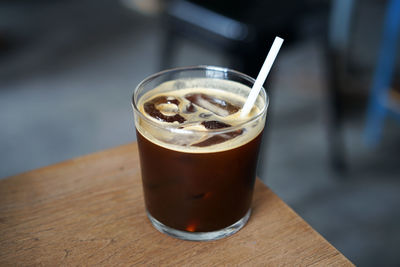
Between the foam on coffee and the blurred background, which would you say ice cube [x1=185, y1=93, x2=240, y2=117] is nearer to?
the foam on coffee

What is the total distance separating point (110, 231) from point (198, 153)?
0.17 meters

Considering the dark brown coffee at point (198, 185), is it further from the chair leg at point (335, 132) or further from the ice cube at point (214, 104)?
the chair leg at point (335, 132)

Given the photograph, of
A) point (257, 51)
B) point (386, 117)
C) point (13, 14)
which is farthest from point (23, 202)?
point (13, 14)

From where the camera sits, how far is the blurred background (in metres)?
1.42

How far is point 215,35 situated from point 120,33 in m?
1.69

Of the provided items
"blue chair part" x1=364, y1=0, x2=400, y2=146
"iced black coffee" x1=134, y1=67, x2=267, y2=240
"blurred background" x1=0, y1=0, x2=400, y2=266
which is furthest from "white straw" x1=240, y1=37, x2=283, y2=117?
"blue chair part" x1=364, y1=0, x2=400, y2=146

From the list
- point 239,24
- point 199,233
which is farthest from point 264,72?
point 239,24

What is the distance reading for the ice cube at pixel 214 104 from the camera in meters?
0.57

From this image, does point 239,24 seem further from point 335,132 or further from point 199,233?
point 199,233

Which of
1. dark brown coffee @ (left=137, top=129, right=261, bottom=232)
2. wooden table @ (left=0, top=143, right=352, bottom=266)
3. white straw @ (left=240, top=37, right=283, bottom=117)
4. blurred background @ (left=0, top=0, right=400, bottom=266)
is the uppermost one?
white straw @ (left=240, top=37, right=283, bottom=117)

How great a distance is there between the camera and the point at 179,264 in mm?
512

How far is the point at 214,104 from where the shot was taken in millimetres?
582

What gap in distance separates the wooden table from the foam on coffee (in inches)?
5.3

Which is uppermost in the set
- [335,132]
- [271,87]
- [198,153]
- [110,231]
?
[198,153]
